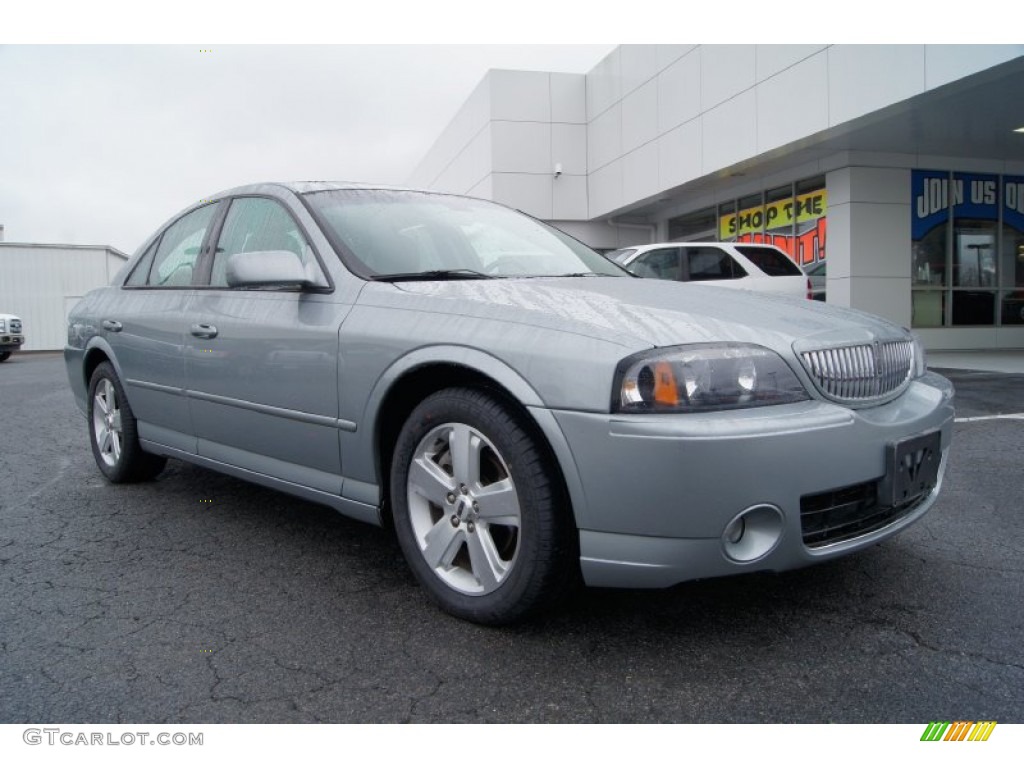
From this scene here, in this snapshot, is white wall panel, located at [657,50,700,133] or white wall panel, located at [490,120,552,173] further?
white wall panel, located at [490,120,552,173]

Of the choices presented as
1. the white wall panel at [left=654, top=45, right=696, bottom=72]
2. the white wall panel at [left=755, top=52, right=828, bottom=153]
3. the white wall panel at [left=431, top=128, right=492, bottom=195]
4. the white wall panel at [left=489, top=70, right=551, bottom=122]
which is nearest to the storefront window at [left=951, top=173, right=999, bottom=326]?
the white wall panel at [left=755, top=52, right=828, bottom=153]

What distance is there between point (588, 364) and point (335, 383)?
1053 millimetres

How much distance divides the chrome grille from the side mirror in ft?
5.73

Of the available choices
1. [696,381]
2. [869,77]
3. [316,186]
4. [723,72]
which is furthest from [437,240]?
[723,72]

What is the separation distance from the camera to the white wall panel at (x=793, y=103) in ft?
39.2

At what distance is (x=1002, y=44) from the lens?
8.96m

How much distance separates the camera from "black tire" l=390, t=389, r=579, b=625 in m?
2.27

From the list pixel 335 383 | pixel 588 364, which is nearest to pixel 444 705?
pixel 588 364

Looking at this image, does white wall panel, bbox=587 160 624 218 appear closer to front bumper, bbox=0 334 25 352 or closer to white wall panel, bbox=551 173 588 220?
white wall panel, bbox=551 173 588 220

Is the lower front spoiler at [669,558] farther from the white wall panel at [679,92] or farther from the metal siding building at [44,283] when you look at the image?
the metal siding building at [44,283]

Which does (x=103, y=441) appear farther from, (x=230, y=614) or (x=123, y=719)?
(x=123, y=719)

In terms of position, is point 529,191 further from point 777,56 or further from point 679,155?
point 777,56

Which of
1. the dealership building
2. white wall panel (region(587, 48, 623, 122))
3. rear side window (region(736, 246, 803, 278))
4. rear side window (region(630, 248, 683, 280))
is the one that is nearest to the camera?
rear side window (region(630, 248, 683, 280))

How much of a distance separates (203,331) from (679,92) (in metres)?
14.4
